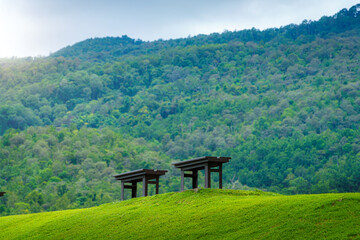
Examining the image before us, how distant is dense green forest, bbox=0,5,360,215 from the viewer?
95.8m

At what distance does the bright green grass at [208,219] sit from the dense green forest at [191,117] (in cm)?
5667

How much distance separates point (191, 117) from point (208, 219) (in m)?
121

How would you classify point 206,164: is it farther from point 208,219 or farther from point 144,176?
point 144,176

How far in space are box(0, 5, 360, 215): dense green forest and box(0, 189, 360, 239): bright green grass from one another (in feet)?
186

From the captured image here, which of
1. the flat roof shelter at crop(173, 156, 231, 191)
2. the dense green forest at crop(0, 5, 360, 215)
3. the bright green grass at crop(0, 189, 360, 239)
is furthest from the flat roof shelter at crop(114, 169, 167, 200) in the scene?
the dense green forest at crop(0, 5, 360, 215)

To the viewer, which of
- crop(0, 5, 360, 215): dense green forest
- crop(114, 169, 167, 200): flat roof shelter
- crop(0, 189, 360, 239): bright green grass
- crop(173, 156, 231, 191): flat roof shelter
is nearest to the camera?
crop(0, 189, 360, 239): bright green grass

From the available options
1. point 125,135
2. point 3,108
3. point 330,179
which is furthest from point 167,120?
point 330,179

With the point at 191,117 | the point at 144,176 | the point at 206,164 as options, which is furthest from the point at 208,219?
the point at 191,117

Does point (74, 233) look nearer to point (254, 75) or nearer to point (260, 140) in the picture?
point (260, 140)

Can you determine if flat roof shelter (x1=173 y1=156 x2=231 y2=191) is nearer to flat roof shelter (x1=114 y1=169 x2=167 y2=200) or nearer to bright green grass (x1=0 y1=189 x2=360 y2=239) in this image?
bright green grass (x1=0 y1=189 x2=360 y2=239)

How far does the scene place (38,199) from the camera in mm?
85500

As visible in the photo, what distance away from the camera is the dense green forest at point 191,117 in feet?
314

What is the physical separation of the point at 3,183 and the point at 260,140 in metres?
50.4

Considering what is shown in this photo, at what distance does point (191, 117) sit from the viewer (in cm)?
14062
